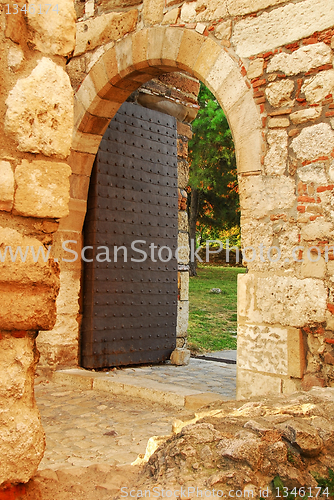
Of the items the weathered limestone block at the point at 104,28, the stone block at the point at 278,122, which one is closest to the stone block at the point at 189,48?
the weathered limestone block at the point at 104,28

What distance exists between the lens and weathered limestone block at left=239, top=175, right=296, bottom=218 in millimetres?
3311

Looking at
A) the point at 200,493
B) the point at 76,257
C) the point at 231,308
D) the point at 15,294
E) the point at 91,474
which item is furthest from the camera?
the point at 231,308

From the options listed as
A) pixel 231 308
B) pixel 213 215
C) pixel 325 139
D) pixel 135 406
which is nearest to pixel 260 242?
pixel 325 139

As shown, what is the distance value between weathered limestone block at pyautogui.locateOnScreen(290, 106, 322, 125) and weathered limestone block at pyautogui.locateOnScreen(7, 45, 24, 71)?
2188mm

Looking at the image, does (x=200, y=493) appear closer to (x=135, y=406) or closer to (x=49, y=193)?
(x=49, y=193)

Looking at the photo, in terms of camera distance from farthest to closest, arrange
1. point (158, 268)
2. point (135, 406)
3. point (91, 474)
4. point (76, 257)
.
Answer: point (158, 268) < point (76, 257) < point (135, 406) < point (91, 474)

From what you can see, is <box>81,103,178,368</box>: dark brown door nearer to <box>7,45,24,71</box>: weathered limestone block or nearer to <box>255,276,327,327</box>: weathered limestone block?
<box>255,276,327,327</box>: weathered limestone block

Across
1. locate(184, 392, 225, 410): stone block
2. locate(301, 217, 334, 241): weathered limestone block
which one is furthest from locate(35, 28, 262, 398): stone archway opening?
locate(184, 392, 225, 410): stone block

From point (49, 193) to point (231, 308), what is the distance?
30.0 feet

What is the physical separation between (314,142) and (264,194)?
A: 47cm

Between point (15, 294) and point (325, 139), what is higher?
point (325, 139)

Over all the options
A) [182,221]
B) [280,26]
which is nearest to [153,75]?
[280,26]

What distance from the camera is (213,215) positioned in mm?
14992

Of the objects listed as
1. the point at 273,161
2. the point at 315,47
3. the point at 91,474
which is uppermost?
the point at 315,47
